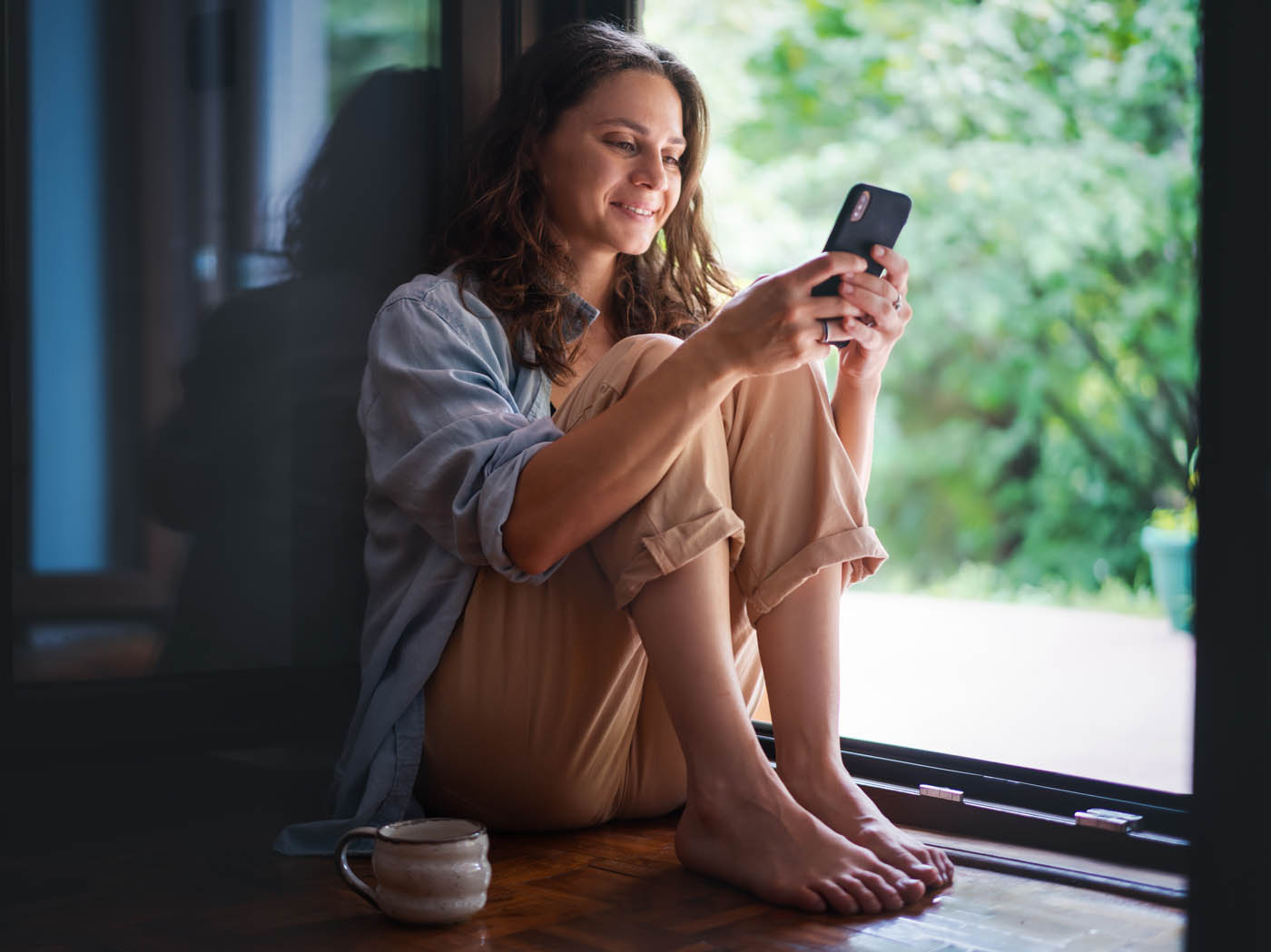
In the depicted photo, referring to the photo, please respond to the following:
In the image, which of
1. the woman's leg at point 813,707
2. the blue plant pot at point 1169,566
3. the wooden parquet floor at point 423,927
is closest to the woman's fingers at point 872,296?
the woman's leg at point 813,707

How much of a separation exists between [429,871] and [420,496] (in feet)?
1.24

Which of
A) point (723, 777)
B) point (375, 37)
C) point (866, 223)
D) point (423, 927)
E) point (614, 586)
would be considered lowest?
point (423, 927)

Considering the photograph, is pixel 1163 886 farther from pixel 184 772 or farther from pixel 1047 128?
pixel 1047 128

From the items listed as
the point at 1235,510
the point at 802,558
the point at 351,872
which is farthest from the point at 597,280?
the point at 1235,510

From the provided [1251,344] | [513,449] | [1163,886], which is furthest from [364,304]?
[1251,344]

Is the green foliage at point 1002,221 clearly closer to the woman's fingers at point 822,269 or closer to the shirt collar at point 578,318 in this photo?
the shirt collar at point 578,318

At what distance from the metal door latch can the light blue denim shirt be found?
2.11 ft

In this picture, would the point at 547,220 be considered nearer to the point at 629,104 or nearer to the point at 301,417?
the point at 629,104

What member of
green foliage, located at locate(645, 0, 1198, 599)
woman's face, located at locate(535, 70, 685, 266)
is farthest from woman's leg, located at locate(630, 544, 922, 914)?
green foliage, located at locate(645, 0, 1198, 599)

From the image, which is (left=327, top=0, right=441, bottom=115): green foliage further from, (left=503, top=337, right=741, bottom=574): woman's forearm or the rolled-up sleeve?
(left=503, top=337, right=741, bottom=574): woman's forearm

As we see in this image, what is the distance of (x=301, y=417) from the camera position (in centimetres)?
166

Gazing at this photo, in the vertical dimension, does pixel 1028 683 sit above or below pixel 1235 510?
below

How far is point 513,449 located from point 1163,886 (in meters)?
0.77

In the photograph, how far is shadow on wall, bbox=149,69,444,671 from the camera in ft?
5.18
